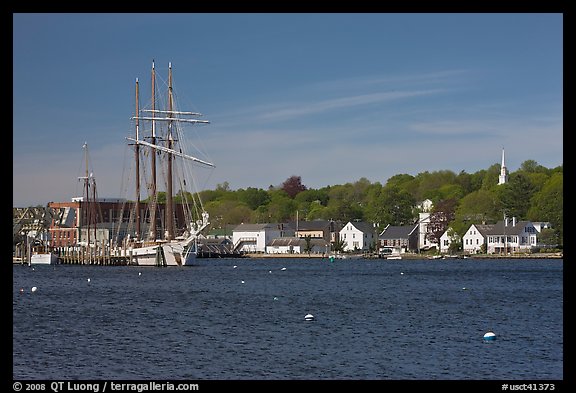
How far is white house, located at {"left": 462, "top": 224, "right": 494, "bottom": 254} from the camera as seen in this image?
16888 centimetres

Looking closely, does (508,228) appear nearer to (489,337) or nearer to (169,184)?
(169,184)

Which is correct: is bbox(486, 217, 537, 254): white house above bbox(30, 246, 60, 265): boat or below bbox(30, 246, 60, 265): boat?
above

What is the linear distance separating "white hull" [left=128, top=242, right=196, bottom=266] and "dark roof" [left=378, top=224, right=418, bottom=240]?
75.6 meters

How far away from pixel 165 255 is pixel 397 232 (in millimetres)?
81789

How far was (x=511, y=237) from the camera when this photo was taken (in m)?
165

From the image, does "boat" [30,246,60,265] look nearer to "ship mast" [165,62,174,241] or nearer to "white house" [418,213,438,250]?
"ship mast" [165,62,174,241]

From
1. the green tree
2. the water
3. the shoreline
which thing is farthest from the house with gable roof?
the water

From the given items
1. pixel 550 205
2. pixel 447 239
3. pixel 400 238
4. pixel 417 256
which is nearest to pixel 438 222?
pixel 447 239

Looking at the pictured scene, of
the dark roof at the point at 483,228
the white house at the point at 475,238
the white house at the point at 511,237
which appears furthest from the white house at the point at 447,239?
the white house at the point at 511,237
